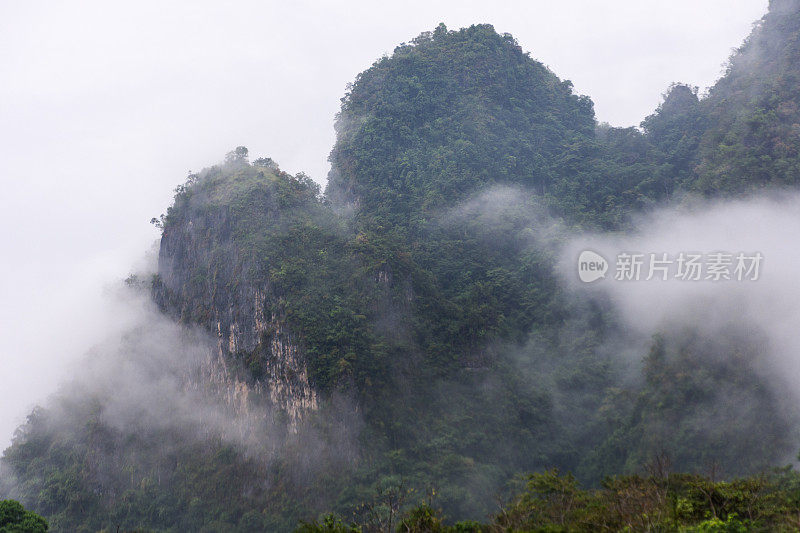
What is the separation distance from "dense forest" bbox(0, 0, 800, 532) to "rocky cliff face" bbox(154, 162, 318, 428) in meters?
0.14

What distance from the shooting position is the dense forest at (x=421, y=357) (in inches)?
1065

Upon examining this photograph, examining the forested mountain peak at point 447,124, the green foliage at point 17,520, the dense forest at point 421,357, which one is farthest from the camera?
the forested mountain peak at point 447,124

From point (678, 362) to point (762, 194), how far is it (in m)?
12.1

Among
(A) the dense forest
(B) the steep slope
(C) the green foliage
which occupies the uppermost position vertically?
(B) the steep slope

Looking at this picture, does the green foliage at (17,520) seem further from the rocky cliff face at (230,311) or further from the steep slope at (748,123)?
the steep slope at (748,123)

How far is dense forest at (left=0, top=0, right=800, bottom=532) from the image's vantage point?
27.0 metres

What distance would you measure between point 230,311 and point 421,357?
12.2m

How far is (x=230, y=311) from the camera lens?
35656 millimetres

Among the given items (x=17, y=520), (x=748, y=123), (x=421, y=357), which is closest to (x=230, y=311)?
(x=421, y=357)

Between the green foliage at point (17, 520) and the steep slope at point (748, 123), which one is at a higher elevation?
the steep slope at point (748, 123)

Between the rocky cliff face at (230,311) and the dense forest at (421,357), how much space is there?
0.46 feet

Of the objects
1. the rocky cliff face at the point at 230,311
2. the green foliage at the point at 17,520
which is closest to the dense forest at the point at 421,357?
the rocky cliff face at the point at 230,311

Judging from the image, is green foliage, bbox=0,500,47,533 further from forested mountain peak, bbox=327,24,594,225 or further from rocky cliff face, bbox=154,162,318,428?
forested mountain peak, bbox=327,24,594,225

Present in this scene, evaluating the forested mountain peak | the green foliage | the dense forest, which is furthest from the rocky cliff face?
the forested mountain peak
